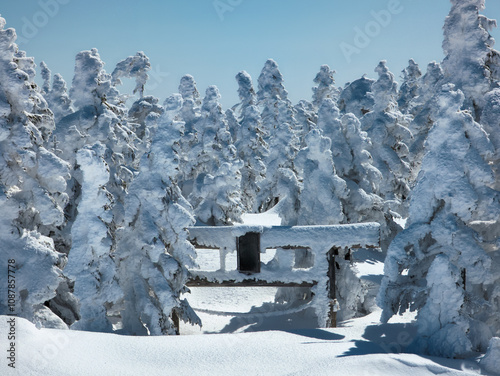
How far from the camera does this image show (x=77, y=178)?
21531mm

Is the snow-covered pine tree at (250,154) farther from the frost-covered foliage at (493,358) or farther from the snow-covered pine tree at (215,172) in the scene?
the frost-covered foliage at (493,358)

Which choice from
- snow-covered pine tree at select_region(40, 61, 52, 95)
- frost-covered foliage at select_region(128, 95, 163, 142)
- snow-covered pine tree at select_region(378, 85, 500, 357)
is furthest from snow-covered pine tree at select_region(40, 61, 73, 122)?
snow-covered pine tree at select_region(378, 85, 500, 357)

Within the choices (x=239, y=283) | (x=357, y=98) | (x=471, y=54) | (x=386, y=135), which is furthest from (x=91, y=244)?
(x=357, y=98)

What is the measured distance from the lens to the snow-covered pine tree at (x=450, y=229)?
13.0 m

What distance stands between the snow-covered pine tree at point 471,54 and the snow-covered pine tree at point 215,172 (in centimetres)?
1307

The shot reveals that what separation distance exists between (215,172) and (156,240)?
50.7 feet

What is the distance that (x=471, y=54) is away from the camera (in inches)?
647

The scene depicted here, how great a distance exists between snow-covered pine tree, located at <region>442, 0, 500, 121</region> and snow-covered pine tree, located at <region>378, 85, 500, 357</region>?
2781 mm

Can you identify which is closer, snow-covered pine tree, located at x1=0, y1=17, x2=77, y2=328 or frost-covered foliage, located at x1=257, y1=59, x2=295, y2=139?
snow-covered pine tree, located at x1=0, y1=17, x2=77, y2=328

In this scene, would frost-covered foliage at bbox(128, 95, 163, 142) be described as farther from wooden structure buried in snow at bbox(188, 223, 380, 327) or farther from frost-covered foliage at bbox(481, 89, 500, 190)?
frost-covered foliage at bbox(481, 89, 500, 190)

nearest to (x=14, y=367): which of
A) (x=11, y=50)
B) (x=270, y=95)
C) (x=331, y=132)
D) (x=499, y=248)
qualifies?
(x=11, y=50)

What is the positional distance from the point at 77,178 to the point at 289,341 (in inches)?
500

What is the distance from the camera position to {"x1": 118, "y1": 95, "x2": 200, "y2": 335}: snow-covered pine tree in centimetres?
1622

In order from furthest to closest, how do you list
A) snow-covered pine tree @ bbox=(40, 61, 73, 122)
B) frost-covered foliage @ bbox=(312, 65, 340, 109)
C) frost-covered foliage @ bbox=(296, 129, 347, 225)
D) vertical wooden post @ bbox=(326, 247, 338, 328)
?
frost-covered foliage @ bbox=(312, 65, 340, 109), snow-covered pine tree @ bbox=(40, 61, 73, 122), frost-covered foliage @ bbox=(296, 129, 347, 225), vertical wooden post @ bbox=(326, 247, 338, 328)
